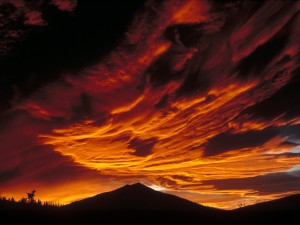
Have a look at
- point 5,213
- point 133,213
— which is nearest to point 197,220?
point 133,213

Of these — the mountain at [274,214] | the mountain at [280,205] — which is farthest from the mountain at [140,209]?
the mountain at [280,205]

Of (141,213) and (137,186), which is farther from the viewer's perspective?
(137,186)

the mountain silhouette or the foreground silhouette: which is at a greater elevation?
the mountain silhouette

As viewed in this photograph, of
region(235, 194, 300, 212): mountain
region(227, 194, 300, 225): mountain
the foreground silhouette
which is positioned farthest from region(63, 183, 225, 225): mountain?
region(235, 194, 300, 212): mountain

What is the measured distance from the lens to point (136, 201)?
2883cm

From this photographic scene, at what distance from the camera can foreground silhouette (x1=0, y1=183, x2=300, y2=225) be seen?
64.6ft

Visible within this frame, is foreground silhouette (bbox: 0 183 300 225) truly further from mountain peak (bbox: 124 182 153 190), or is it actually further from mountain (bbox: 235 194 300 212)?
mountain peak (bbox: 124 182 153 190)

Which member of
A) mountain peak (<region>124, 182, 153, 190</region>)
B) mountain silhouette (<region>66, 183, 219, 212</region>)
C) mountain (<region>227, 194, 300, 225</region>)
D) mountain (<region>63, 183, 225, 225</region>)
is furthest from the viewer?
mountain peak (<region>124, 182, 153, 190</region>)

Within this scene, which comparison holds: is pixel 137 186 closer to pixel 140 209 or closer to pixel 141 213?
pixel 140 209

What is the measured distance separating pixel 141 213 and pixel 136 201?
222 inches

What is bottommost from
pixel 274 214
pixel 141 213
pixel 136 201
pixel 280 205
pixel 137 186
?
pixel 274 214

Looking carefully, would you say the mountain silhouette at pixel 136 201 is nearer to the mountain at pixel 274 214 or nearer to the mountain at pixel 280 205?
the mountain at pixel 280 205

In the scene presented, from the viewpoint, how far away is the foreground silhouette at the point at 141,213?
64.6 ft

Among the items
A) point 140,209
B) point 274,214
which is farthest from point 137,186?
point 274,214
